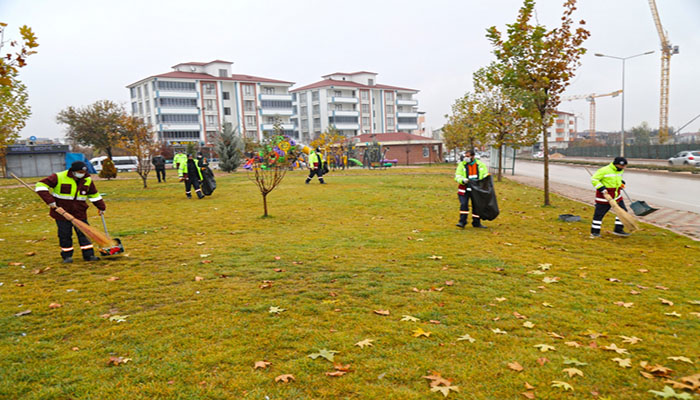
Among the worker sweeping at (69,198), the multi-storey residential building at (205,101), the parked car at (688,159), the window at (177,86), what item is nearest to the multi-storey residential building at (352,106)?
the multi-storey residential building at (205,101)

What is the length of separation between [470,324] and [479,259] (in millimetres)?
3048

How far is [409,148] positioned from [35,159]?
138ft

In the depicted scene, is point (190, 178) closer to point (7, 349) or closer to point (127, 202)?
point (127, 202)

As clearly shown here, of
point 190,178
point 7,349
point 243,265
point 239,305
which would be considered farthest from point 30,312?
point 190,178

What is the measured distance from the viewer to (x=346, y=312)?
526cm

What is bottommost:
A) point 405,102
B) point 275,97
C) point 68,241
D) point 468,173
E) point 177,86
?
point 68,241

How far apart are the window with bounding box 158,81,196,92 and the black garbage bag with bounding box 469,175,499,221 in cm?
7153

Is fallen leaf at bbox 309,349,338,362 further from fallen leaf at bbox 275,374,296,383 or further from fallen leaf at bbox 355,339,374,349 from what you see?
fallen leaf at bbox 275,374,296,383

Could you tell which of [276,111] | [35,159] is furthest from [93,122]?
[276,111]

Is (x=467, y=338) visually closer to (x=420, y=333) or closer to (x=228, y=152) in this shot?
(x=420, y=333)

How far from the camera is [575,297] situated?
586 cm

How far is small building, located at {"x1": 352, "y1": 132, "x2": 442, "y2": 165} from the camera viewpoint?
201 ft

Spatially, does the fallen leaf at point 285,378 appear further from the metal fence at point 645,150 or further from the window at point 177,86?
the window at point 177,86

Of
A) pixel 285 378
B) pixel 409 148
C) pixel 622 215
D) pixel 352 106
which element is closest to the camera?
pixel 285 378
